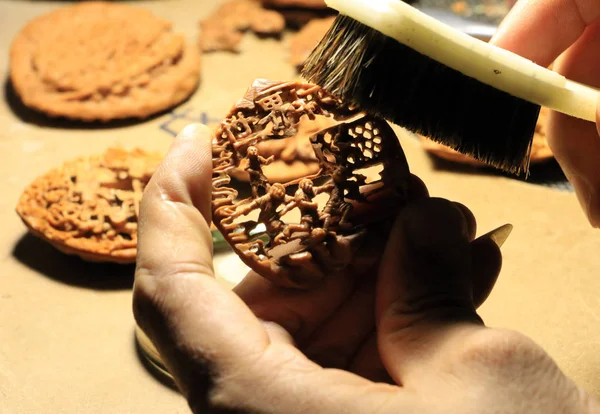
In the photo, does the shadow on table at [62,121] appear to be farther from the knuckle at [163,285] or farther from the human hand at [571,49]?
the knuckle at [163,285]

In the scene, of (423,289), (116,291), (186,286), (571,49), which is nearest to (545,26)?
(571,49)

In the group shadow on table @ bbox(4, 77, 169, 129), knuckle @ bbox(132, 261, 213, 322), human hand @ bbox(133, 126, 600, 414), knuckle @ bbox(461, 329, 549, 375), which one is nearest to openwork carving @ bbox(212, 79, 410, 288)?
human hand @ bbox(133, 126, 600, 414)

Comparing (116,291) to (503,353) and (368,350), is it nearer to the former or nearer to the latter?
(368,350)

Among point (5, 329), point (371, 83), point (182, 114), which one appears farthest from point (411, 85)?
point (182, 114)

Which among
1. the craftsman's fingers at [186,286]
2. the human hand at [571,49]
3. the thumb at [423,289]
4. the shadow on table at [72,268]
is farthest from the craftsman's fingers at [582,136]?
the shadow on table at [72,268]

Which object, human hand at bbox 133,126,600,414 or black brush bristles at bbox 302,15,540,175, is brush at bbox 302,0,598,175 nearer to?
black brush bristles at bbox 302,15,540,175
